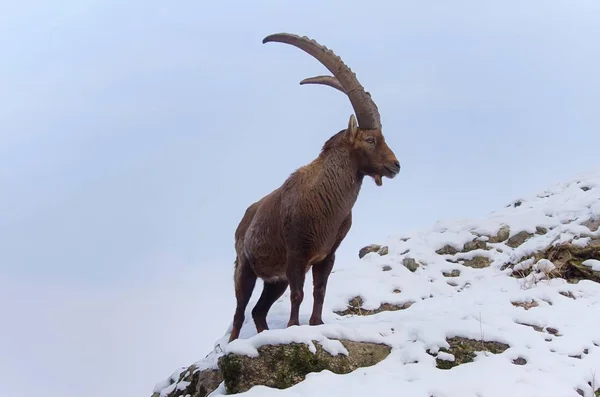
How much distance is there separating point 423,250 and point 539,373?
6572 millimetres

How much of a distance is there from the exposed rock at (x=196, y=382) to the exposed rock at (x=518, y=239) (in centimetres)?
671

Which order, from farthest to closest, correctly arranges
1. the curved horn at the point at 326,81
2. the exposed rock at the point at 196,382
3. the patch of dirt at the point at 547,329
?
the curved horn at the point at 326,81 → the exposed rock at the point at 196,382 → the patch of dirt at the point at 547,329

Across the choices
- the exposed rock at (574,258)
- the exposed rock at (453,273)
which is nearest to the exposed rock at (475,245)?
the exposed rock at (453,273)

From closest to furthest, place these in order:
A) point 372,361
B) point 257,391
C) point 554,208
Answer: point 257,391 → point 372,361 → point 554,208

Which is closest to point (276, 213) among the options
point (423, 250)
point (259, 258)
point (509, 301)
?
point (259, 258)

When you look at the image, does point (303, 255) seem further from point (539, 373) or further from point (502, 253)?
point (502, 253)

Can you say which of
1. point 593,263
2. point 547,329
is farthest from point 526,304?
point 593,263

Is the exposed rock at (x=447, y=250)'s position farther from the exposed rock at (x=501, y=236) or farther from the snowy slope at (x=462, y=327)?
the exposed rock at (x=501, y=236)

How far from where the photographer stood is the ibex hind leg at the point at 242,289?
7816 mm

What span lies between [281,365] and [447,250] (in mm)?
7056

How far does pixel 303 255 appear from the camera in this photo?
677cm

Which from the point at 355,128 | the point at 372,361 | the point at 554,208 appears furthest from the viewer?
the point at 554,208

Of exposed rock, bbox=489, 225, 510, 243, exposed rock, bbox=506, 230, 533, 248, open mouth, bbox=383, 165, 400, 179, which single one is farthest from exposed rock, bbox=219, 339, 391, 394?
exposed rock, bbox=489, 225, 510, 243

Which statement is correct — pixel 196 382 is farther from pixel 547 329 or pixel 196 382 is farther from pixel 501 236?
pixel 501 236
